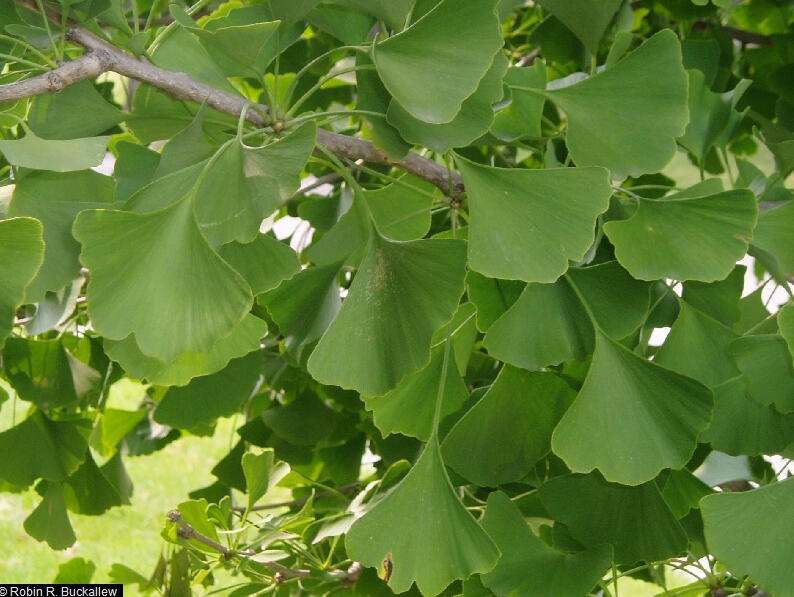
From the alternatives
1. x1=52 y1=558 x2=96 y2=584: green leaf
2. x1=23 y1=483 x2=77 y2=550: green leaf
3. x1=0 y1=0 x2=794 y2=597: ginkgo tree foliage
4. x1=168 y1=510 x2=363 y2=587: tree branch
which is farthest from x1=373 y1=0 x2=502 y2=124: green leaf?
x1=52 y1=558 x2=96 y2=584: green leaf

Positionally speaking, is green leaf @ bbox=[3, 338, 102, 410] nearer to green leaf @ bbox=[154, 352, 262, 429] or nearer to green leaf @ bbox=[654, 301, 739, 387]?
green leaf @ bbox=[154, 352, 262, 429]

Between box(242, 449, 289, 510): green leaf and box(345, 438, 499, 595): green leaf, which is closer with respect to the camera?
box(345, 438, 499, 595): green leaf

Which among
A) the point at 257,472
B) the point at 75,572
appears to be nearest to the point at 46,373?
the point at 257,472

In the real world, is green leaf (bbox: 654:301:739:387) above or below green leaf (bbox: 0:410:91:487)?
above

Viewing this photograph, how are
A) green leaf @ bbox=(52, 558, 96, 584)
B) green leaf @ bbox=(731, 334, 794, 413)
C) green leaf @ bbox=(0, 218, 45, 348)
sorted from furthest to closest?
green leaf @ bbox=(52, 558, 96, 584) < green leaf @ bbox=(731, 334, 794, 413) < green leaf @ bbox=(0, 218, 45, 348)

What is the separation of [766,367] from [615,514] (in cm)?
12

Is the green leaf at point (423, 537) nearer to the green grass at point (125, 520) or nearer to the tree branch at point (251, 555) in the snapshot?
the tree branch at point (251, 555)

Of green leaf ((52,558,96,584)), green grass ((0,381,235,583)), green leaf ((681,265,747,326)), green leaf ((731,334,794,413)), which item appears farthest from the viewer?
green grass ((0,381,235,583))

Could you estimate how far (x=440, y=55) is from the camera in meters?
0.40

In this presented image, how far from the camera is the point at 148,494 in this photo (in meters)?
2.22

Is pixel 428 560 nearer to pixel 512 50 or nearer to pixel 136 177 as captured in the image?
pixel 136 177

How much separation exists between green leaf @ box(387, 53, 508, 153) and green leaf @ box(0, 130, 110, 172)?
14 centimetres

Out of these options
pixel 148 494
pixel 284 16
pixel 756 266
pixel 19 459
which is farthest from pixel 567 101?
pixel 148 494

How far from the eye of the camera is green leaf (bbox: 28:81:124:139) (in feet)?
1.64
